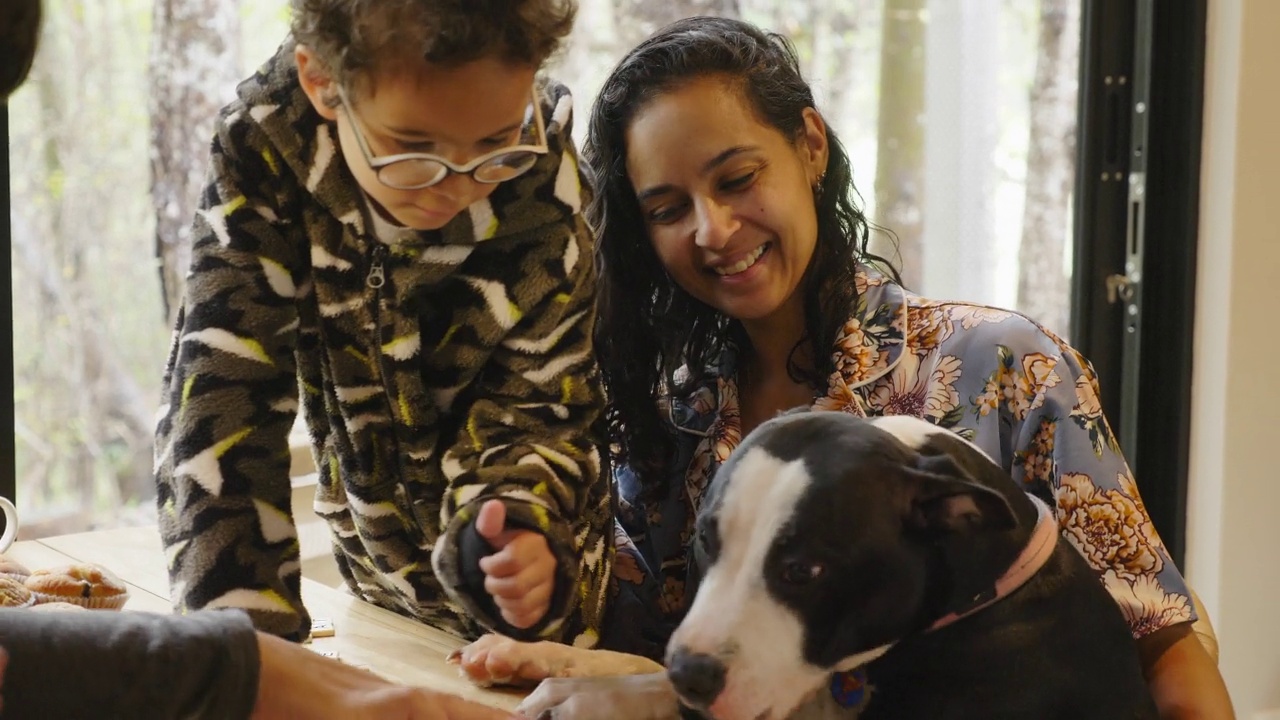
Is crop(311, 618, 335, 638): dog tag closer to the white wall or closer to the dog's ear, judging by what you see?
the dog's ear

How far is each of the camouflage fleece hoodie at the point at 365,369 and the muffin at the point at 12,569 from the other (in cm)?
26

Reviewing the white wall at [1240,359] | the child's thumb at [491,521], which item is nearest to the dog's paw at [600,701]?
the child's thumb at [491,521]

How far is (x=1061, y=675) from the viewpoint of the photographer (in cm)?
107

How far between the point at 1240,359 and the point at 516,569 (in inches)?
82.4

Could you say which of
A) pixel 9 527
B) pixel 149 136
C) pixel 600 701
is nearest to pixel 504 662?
pixel 600 701

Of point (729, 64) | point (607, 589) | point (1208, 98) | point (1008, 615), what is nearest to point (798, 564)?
point (1008, 615)

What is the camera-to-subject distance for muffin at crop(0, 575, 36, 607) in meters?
1.28

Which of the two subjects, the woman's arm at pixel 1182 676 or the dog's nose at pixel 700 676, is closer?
the dog's nose at pixel 700 676

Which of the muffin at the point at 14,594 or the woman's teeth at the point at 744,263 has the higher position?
the woman's teeth at the point at 744,263

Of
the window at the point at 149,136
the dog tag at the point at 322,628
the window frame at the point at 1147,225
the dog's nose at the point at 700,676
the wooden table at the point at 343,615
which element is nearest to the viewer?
the dog's nose at the point at 700,676

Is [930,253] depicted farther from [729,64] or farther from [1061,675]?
[1061,675]

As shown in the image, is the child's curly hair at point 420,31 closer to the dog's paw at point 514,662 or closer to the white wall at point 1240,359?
the dog's paw at point 514,662

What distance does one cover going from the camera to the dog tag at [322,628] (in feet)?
4.53

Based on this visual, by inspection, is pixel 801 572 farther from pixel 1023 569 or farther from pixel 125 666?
pixel 125 666
